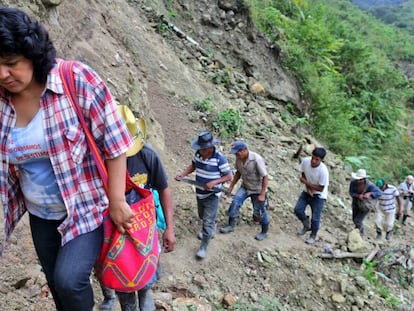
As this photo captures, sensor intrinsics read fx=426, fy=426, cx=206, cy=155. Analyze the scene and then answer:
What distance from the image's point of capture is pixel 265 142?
9.27m

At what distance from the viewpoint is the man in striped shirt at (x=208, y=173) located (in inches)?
184

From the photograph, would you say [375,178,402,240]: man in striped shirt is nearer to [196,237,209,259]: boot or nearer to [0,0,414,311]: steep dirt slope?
[0,0,414,311]: steep dirt slope

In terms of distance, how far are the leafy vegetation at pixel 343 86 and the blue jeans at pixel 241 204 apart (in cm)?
666

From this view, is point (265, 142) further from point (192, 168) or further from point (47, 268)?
point (47, 268)

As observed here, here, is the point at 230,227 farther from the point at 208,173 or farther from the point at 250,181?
the point at 208,173

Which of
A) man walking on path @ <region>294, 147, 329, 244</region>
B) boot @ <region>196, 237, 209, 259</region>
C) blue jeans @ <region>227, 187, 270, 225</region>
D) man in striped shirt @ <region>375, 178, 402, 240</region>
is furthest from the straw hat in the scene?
man in striped shirt @ <region>375, 178, 402, 240</region>

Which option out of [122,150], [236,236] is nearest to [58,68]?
[122,150]

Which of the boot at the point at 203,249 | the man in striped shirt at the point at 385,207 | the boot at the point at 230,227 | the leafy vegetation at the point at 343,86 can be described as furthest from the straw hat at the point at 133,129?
the leafy vegetation at the point at 343,86

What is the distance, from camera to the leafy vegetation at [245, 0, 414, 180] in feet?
41.3

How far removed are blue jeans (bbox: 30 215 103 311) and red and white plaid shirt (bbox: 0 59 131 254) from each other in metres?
0.05

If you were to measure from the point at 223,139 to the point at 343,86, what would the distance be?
9.18 m

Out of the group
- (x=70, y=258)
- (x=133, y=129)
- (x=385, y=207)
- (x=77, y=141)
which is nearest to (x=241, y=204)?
(x=385, y=207)

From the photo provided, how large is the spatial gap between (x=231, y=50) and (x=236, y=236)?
273 inches

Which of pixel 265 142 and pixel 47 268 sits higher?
pixel 47 268
